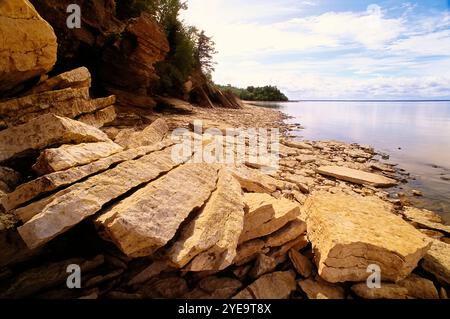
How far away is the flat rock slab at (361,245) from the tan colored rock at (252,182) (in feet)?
5.73

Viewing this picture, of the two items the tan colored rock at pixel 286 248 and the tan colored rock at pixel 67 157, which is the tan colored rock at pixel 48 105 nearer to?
the tan colored rock at pixel 67 157

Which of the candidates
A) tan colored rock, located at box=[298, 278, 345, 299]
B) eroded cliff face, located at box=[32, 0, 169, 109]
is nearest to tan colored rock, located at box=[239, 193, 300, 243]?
tan colored rock, located at box=[298, 278, 345, 299]

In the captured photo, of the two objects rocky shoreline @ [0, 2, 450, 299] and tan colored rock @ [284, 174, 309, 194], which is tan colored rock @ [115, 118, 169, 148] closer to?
rocky shoreline @ [0, 2, 450, 299]

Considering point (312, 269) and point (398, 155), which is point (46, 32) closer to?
point (312, 269)

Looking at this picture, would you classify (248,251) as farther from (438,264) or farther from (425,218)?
(425,218)

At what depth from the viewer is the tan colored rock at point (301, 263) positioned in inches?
165

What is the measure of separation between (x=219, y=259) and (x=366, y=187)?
707 cm

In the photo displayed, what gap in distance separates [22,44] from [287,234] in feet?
22.0

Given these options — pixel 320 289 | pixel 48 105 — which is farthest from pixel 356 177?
pixel 48 105

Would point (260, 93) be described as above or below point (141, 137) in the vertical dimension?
above

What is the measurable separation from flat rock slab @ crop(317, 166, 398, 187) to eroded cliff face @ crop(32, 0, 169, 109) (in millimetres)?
10413

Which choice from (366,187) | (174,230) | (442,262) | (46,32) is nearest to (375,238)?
(442,262)

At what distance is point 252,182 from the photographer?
20.8 ft

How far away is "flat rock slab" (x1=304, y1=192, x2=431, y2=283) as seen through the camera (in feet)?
12.7
